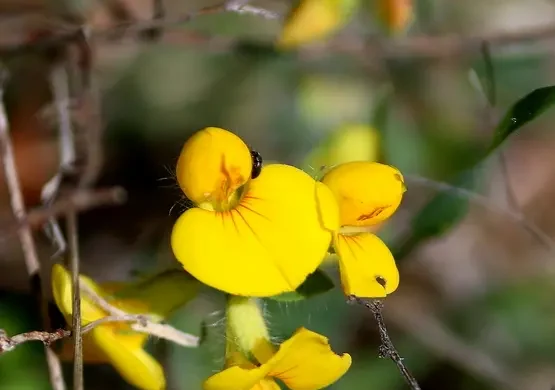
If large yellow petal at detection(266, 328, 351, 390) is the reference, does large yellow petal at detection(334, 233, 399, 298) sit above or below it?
above

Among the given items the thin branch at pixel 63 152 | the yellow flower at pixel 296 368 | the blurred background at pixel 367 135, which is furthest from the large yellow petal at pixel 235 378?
the blurred background at pixel 367 135

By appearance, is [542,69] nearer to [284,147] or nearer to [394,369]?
[284,147]

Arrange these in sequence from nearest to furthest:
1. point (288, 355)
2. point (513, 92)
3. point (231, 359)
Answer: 1. point (288, 355)
2. point (231, 359)
3. point (513, 92)

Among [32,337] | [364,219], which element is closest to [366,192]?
[364,219]

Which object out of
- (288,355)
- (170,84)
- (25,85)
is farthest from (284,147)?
(288,355)

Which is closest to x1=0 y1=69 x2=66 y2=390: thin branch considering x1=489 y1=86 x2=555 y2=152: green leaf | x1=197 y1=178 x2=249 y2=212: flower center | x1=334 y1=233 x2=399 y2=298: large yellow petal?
x1=197 y1=178 x2=249 y2=212: flower center

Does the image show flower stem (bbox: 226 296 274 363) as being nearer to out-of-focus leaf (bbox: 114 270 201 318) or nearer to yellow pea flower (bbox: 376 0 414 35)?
out-of-focus leaf (bbox: 114 270 201 318)

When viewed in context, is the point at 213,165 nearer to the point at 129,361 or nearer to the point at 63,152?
the point at 129,361
